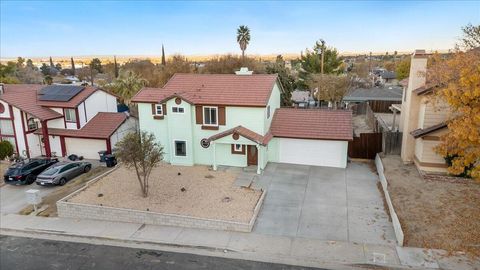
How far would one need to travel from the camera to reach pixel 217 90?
25.2 metres

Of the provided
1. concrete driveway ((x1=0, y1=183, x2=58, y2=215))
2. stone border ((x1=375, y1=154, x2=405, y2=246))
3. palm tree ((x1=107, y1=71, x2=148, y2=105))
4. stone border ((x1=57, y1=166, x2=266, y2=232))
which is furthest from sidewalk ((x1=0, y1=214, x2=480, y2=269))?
palm tree ((x1=107, y1=71, x2=148, y2=105))

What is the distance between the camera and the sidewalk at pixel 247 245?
1313 centimetres

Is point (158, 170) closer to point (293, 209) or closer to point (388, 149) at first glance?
point (293, 209)

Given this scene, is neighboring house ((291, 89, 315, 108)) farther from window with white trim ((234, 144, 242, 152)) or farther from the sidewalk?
the sidewalk

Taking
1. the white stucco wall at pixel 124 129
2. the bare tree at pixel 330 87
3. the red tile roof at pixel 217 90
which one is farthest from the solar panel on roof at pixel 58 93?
the bare tree at pixel 330 87

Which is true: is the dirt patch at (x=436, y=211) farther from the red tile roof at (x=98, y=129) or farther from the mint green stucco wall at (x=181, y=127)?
the red tile roof at (x=98, y=129)

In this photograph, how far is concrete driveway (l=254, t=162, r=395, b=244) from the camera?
613 inches

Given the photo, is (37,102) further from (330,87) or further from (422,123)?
(330,87)

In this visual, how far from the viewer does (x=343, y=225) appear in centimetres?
1612

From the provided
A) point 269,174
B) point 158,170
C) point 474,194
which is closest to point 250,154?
point 269,174

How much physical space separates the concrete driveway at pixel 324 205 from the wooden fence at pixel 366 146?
1.31m

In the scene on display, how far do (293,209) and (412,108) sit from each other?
12061 millimetres

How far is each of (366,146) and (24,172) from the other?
2505 centimetres

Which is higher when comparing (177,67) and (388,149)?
(177,67)
